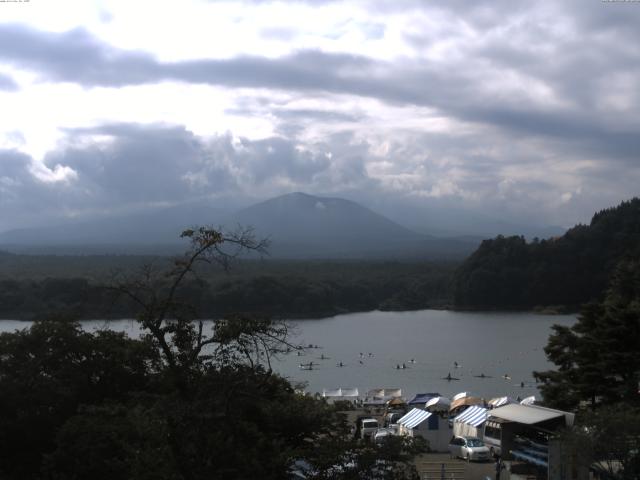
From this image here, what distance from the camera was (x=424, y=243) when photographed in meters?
159

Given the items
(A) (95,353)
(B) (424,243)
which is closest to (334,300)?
(A) (95,353)

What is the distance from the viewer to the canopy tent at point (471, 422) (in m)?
13.2

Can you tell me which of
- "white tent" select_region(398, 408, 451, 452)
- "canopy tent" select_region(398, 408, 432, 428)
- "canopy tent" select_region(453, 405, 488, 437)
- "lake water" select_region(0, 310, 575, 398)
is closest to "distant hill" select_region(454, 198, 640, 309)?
"lake water" select_region(0, 310, 575, 398)

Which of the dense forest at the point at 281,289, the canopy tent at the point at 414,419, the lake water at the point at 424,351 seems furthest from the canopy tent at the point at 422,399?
the dense forest at the point at 281,289

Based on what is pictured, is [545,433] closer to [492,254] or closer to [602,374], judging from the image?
[602,374]

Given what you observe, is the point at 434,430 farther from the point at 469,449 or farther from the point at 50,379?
the point at 50,379

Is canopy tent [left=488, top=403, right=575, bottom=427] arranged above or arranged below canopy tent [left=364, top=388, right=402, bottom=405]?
above

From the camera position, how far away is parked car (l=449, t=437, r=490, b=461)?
11.7 meters

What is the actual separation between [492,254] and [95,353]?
151 feet

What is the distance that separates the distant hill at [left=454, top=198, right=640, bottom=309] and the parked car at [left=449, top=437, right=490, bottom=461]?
38.9 meters

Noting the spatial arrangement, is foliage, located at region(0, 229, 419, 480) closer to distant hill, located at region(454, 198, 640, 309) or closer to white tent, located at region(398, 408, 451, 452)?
white tent, located at region(398, 408, 451, 452)

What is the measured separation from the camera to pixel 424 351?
1369 inches

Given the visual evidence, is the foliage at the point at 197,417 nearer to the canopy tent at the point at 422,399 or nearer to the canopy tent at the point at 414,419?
the canopy tent at the point at 414,419

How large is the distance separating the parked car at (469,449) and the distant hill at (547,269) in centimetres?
3890
